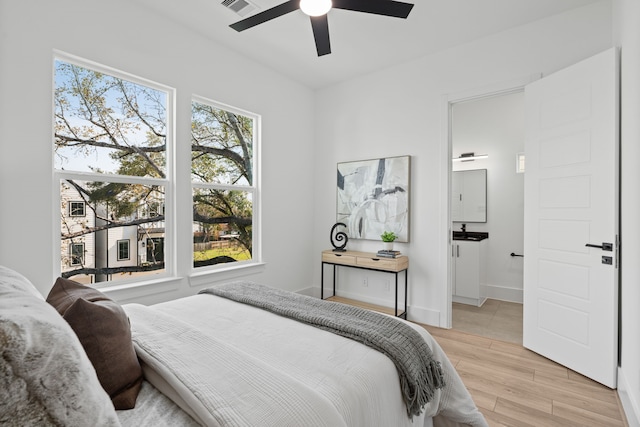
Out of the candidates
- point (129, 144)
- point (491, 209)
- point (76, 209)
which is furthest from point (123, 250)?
point (491, 209)

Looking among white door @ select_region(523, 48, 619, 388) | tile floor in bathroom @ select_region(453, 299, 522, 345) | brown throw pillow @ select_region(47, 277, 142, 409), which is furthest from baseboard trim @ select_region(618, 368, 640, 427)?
brown throw pillow @ select_region(47, 277, 142, 409)

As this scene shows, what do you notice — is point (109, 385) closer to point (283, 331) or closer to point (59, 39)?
point (283, 331)

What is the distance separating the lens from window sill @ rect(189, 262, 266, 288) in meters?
3.11

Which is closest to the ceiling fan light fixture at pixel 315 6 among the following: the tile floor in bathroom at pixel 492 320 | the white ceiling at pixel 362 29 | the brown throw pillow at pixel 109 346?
the white ceiling at pixel 362 29

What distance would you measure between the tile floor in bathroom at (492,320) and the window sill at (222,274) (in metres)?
2.27

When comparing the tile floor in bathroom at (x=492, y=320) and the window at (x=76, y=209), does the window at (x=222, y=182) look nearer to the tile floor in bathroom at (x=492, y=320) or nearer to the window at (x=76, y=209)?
the window at (x=76, y=209)

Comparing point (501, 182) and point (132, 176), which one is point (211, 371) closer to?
point (132, 176)

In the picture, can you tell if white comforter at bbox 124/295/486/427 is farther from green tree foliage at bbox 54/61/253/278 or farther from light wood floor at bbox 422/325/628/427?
green tree foliage at bbox 54/61/253/278

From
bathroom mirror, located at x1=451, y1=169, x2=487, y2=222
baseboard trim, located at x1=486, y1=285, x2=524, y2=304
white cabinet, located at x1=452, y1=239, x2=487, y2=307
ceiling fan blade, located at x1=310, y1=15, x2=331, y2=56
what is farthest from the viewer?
bathroom mirror, located at x1=451, y1=169, x2=487, y2=222

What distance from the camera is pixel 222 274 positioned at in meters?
3.35

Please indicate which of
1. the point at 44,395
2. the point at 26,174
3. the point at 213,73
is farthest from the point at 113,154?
the point at 44,395

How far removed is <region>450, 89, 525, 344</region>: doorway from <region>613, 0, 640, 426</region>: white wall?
1927 millimetres

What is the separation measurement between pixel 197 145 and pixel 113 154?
0.77 m

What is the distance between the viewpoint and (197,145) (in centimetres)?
323
